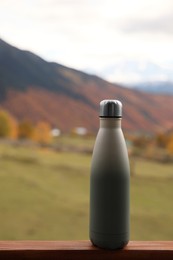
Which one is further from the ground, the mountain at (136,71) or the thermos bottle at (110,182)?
the mountain at (136,71)

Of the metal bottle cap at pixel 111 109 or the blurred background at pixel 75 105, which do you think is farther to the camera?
the blurred background at pixel 75 105

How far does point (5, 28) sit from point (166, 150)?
0.68 metres

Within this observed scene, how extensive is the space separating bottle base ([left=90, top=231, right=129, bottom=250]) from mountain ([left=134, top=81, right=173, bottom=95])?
671 mm

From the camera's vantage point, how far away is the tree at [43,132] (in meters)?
1.25

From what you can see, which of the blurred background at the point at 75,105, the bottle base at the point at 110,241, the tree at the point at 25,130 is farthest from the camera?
the tree at the point at 25,130

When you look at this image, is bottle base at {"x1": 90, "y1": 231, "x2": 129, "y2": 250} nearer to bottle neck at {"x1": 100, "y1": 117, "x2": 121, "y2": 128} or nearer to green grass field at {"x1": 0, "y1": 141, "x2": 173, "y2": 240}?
bottle neck at {"x1": 100, "y1": 117, "x2": 121, "y2": 128}

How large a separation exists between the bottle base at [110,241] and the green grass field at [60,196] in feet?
1.54

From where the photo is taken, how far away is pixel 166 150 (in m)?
1.28

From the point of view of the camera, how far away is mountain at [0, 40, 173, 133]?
120 cm

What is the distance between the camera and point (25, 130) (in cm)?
125
